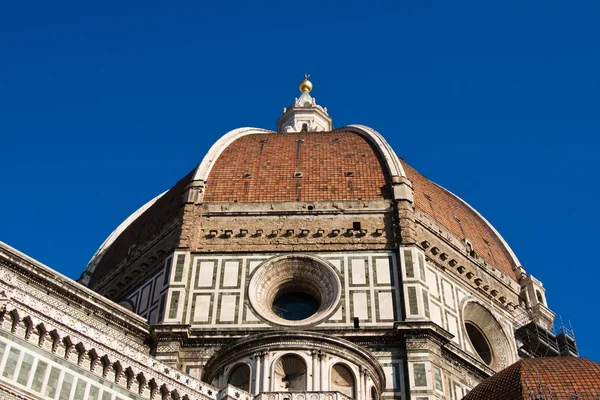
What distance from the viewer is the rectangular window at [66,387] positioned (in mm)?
17422

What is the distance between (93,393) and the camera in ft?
58.9

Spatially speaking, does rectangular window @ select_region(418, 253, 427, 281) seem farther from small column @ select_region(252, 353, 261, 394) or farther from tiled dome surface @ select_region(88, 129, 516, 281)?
small column @ select_region(252, 353, 261, 394)

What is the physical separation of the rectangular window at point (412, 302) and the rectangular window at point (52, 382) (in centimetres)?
1130

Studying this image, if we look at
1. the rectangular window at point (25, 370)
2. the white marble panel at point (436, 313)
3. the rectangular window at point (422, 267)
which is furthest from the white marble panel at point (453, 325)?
the rectangular window at point (25, 370)

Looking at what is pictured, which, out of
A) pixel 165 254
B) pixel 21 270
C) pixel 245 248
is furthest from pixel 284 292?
pixel 21 270

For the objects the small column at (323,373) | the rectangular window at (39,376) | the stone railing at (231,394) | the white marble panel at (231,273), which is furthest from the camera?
the white marble panel at (231,273)

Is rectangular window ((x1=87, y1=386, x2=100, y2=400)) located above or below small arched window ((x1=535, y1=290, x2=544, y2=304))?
below

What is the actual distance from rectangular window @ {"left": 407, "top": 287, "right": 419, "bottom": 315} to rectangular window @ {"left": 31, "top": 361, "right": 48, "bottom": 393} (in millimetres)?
11534

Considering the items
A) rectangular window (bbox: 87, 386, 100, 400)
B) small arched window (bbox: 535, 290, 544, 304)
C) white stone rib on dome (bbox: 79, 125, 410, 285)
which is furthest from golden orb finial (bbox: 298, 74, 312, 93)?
rectangular window (bbox: 87, 386, 100, 400)

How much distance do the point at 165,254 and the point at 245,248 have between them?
259cm

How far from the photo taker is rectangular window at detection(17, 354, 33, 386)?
17.0 m

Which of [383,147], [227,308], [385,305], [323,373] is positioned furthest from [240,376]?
[383,147]

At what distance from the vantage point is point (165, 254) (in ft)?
95.1

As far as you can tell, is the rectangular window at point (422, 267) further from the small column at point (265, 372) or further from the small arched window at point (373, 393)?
the small column at point (265, 372)
